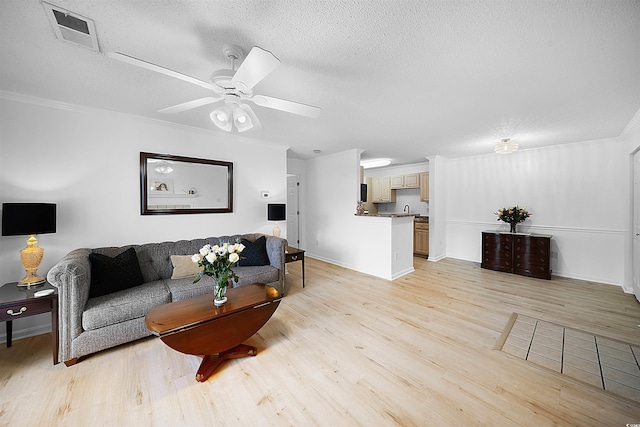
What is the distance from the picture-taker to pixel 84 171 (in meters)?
2.65

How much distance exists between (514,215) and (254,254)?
4711 millimetres

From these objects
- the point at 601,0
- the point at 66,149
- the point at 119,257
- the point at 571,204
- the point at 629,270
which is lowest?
the point at 629,270

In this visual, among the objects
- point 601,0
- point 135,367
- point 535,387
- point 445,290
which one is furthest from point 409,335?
point 601,0

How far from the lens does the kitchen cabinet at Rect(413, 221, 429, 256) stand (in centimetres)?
556

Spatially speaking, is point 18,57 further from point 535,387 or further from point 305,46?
point 535,387

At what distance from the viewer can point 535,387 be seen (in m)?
1.71

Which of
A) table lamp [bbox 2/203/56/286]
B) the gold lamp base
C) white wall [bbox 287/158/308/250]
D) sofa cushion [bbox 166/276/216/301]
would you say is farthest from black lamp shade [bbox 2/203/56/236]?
white wall [bbox 287/158/308/250]

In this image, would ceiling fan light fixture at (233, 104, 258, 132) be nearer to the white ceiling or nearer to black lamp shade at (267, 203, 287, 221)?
the white ceiling

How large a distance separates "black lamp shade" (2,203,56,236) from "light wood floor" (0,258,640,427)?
1.06m

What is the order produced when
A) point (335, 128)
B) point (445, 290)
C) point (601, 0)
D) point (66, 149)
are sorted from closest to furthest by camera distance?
point (601, 0) < point (66, 149) < point (335, 128) < point (445, 290)

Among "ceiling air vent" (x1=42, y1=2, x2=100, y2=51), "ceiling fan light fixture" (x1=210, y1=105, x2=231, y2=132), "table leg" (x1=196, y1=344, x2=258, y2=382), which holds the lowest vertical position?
"table leg" (x1=196, y1=344, x2=258, y2=382)

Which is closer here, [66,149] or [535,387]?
[535,387]

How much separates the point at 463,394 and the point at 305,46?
259 cm

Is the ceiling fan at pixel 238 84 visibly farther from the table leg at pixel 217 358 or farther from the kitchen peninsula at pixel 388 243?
the kitchen peninsula at pixel 388 243
